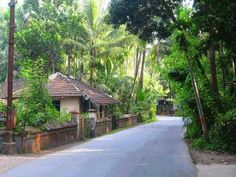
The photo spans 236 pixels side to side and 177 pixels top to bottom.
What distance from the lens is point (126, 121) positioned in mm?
44969

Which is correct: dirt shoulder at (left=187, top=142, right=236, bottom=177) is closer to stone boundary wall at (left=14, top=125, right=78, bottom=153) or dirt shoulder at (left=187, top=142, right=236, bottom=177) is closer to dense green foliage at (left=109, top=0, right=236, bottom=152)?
dense green foliage at (left=109, top=0, right=236, bottom=152)

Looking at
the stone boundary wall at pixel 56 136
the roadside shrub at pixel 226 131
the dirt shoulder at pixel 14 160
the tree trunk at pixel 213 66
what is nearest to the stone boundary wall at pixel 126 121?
A: the stone boundary wall at pixel 56 136

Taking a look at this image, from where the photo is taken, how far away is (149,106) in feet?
190

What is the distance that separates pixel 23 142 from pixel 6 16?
90.9ft

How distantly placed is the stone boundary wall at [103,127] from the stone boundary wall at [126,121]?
3.55 metres

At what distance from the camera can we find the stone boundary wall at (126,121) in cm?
4181

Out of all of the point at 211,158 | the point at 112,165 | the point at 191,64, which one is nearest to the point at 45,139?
the point at 112,165

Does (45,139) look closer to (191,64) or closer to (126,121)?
(191,64)

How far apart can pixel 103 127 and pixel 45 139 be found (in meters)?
13.1

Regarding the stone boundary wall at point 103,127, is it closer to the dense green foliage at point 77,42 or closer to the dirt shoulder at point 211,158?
the dense green foliage at point 77,42

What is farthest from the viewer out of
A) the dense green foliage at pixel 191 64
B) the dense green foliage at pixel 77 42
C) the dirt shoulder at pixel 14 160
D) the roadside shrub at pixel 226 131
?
the dense green foliage at pixel 77 42

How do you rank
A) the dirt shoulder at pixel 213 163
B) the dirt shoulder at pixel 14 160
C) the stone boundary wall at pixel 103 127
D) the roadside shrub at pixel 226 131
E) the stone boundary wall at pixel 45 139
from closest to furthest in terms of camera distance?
the dirt shoulder at pixel 213 163 < the dirt shoulder at pixel 14 160 < the stone boundary wall at pixel 45 139 < the roadside shrub at pixel 226 131 < the stone boundary wall at pixel 103 127

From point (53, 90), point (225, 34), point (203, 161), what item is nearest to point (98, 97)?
point (53, 90)

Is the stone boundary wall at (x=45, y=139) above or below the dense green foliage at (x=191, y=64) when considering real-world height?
below
